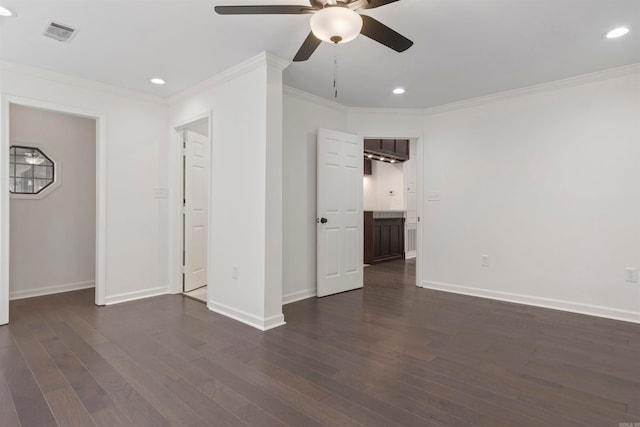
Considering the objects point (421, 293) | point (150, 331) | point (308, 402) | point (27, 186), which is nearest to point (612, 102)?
point (421, 293)

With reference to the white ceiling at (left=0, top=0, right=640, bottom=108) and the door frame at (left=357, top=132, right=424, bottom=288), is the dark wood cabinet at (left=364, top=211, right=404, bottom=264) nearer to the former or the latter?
the door frame at (left=357, top=132, right=424, bottom=288)

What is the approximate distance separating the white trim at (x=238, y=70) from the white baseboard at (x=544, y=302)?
136 inches

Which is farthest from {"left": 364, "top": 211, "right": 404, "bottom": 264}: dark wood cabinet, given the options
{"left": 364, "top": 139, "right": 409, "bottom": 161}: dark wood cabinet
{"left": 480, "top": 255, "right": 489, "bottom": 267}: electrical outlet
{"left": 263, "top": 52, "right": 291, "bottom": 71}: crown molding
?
{"left": 263, "top": 52, "right": 291, "bottom": 71}: crown molding

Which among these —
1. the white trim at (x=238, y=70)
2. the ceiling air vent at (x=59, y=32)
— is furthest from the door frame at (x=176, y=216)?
the ceiling air vent at (x=59, y=32)

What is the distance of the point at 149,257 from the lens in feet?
14.1

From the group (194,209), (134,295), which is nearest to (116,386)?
(134,295)

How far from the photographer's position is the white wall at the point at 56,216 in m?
4.17

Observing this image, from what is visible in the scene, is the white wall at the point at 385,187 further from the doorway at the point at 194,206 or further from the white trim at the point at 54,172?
the white trim at the point at 54,172

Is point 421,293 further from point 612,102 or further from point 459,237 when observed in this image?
point 612,102

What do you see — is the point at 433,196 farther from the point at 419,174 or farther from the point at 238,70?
the point at 238,70

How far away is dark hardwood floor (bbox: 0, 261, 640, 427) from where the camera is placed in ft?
6.02

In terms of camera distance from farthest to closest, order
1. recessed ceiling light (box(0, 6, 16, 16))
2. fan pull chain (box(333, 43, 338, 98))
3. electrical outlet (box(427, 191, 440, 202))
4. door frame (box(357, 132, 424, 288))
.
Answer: door frame (box(357, 132, 424, 288)) < electrical outlet (box(427, 191, 440, 202)) < fan pull chain (box(333, 43, 338, 98)) < recessed ceiling light (box(0, 6, 16, 16))

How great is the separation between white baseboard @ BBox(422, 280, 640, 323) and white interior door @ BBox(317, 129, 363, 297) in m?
1.18

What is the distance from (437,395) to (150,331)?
2.45 m
